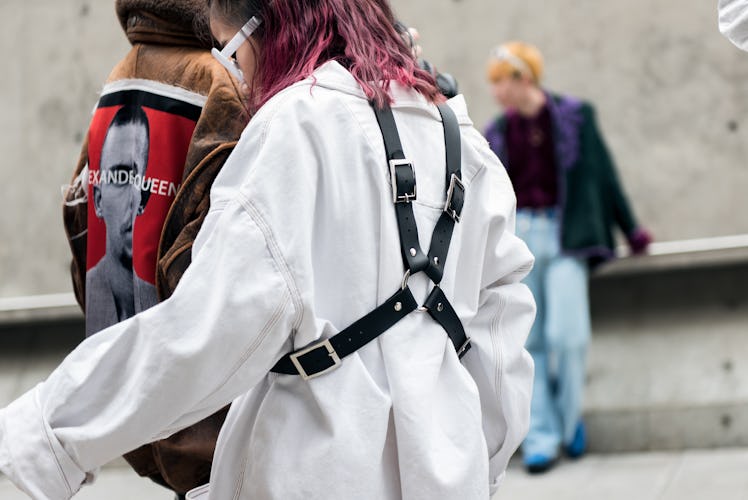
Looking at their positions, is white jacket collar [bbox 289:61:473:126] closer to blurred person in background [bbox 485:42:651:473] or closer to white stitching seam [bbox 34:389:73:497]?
white stitching seam [bbox 34:389:73:497]

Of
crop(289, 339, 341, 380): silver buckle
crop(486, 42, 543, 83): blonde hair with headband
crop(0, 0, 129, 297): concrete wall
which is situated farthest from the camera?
crop(0, 0, 129, 297): concrete wall

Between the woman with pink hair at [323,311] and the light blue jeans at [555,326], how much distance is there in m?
4.26

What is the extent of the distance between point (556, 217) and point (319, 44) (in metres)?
4.60

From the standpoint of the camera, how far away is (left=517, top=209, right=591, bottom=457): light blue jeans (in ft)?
22.8

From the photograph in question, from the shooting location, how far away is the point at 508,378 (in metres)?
2.72

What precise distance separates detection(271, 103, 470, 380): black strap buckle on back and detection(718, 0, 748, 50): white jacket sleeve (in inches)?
32.8

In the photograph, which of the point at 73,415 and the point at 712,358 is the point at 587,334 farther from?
the point at 73,415

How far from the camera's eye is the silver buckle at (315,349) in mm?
2355

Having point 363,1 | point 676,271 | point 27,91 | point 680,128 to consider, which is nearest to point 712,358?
point 676,271

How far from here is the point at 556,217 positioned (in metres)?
7.00

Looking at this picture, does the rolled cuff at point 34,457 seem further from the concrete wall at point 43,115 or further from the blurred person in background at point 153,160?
the concrete wall at point 43,115

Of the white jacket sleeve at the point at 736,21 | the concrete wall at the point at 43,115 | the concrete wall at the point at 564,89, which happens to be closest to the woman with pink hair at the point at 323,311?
the white jacket sleeve at the point at 736,21

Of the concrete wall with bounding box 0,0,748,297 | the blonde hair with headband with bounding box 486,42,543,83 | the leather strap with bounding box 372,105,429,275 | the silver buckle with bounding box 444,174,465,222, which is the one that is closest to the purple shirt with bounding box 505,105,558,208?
the blonde hair with headband with bounding box 486,42,543,83

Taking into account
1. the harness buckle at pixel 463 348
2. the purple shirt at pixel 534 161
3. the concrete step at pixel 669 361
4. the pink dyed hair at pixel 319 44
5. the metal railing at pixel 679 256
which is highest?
the pink dyed hair at pixel 319 44
